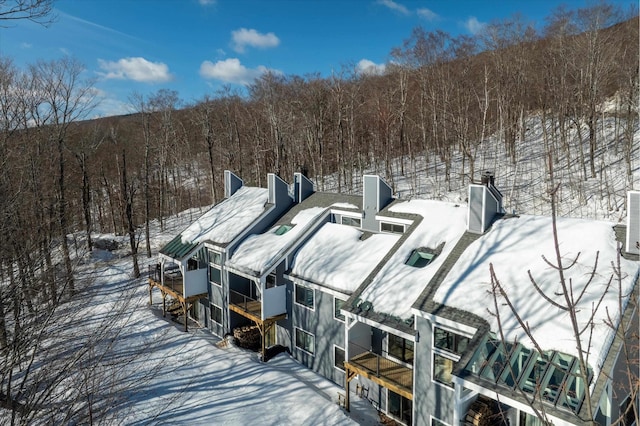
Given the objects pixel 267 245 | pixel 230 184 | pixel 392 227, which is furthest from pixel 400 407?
pixel 230 184

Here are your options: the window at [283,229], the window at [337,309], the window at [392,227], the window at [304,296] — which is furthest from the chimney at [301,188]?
the window at [337,309]

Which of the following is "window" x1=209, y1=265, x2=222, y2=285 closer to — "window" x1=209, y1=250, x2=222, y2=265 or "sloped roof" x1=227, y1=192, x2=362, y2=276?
"window" x1=209, y1=250, x2=222, y2=265

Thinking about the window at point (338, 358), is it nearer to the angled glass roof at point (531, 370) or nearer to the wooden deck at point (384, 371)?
the wooden deck at point (384, 371)

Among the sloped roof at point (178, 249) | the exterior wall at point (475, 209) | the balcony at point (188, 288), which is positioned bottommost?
the balcony at point (188, 288)

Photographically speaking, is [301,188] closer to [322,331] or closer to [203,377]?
[322,331]

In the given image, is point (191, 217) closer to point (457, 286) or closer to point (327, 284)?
point (327, 284)
